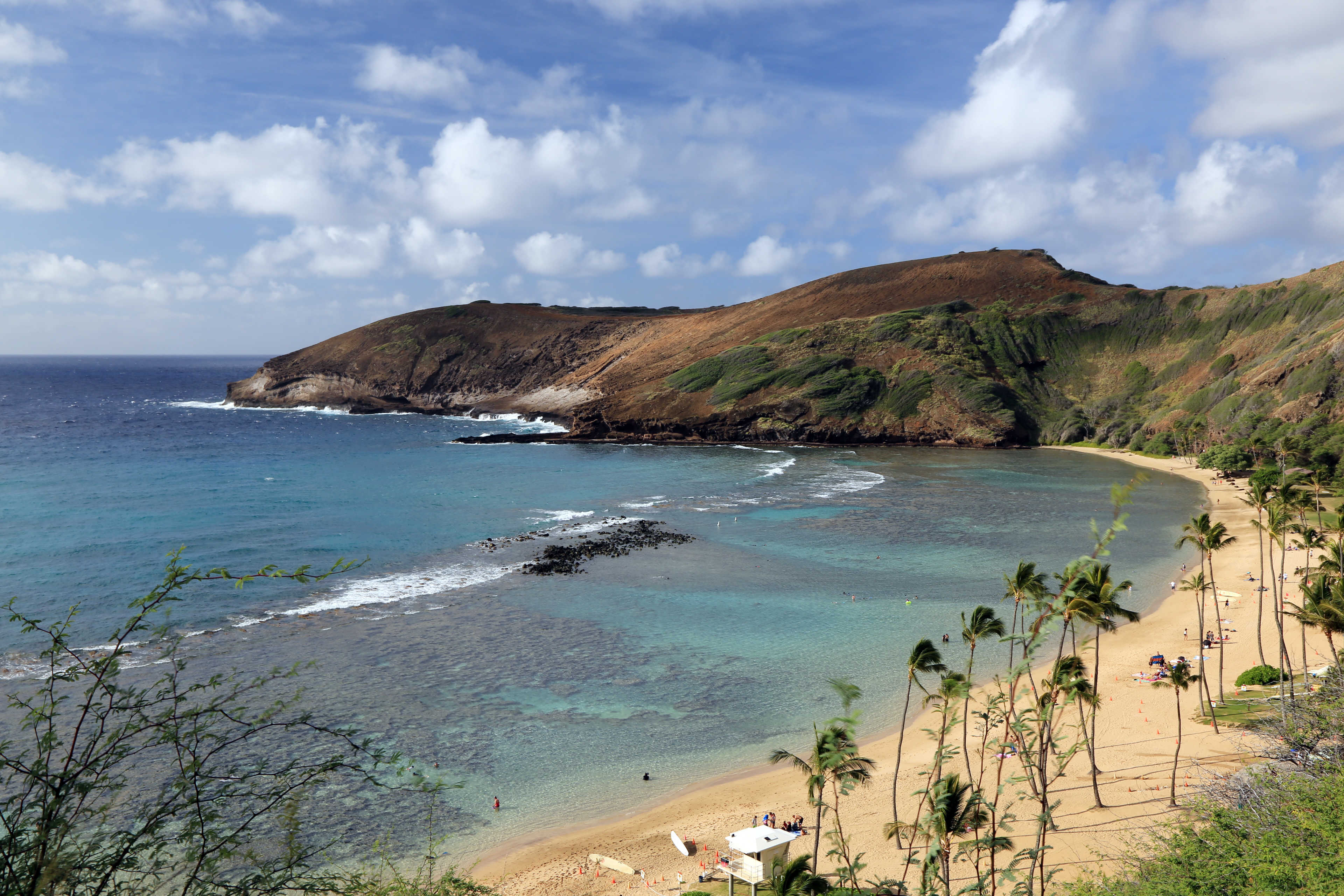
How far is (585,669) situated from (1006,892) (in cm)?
2308

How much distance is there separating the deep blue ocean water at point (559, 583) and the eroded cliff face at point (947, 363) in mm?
24216

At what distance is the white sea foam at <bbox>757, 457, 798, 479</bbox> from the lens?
101 m

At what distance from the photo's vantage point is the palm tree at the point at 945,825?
35.1 ft

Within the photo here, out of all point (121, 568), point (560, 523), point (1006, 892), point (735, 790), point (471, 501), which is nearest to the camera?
Result: point (1006, 892)

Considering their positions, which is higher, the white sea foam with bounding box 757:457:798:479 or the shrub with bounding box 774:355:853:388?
the shrub with bounding box 774:355:853:388

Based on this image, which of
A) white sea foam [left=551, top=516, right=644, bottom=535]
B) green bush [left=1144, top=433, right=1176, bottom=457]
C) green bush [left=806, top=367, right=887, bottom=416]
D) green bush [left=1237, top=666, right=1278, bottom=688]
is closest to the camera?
green bush [left=1237, top=666, right=1278, bottom=688]

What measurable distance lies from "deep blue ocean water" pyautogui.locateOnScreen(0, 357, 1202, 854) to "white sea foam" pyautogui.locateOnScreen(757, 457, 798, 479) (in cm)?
59

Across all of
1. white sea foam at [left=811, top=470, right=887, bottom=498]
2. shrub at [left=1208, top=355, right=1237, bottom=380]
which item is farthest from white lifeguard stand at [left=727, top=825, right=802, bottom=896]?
shrub at [left=1208, top=355, right=1237, bottom=380]

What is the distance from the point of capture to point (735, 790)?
1187 inches

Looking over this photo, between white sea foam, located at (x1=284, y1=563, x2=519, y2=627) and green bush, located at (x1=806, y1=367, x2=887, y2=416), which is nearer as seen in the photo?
white sea foam, located at (x1=284, y1=563, x2=519, y2=627)

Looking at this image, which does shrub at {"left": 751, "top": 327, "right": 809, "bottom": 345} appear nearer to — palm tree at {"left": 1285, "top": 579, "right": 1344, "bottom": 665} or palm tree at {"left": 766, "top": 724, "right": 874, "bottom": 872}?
palm tree at {"left": 1285, "top": 579, "right": 1344, "bottom": 665}

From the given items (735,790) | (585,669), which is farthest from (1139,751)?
(585,669)

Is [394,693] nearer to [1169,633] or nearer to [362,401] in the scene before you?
[1169,633]

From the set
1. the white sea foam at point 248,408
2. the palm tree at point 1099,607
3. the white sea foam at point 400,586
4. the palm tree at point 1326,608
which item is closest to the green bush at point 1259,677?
the palm tree at point 1326,608
